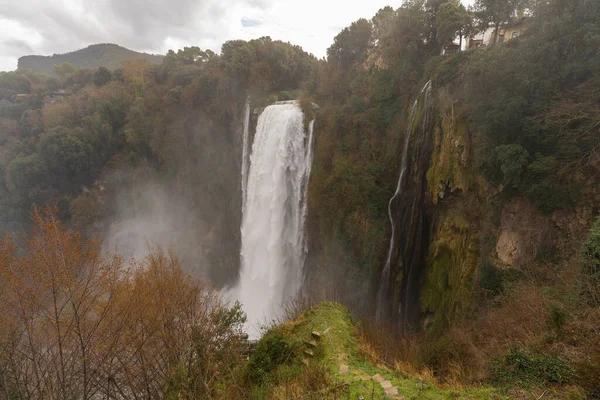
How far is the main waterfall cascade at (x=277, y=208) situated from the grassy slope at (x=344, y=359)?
10604 millimetres

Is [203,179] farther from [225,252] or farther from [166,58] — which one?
[166,58]

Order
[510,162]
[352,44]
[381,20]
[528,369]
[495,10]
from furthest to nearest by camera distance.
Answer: [352,44] → [381,20] → [495,10] → [510,162] → [528,369]

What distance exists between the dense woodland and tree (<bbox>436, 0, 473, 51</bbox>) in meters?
0.10

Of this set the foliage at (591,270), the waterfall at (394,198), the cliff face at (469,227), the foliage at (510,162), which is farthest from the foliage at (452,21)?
the foliage at (591,270)

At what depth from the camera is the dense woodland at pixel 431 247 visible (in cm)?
723

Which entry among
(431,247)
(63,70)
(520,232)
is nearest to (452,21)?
(520,232)

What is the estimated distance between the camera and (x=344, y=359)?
7.57m

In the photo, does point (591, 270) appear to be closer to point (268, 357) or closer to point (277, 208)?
point (268, 357)

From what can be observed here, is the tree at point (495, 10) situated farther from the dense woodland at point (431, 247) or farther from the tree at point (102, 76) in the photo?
the tree at point (102, 76)

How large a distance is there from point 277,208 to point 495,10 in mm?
16244

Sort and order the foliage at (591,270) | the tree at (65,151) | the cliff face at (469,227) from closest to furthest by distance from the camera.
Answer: the foliage at (591,270), the cliff face at (469,227), the tree at (65,151)

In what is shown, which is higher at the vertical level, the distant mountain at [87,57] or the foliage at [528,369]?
the distant mountain at [87,57]

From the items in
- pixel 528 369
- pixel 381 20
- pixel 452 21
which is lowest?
pixel 528 369

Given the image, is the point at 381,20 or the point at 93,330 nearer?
the point at 93,330
